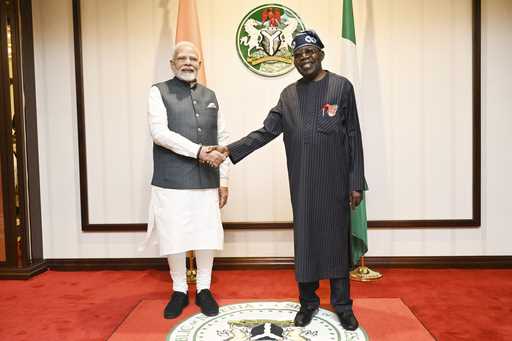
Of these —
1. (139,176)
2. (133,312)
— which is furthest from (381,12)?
(133,312)

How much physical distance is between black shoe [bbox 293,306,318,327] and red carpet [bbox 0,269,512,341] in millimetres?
416

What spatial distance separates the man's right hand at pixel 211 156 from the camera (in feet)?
8.88

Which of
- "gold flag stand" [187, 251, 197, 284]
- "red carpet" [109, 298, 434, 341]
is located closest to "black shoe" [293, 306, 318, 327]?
"red carpet" [109, 298, 434, 341]

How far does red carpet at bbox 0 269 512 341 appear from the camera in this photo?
8.54 ft

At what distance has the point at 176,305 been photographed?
9.28ft

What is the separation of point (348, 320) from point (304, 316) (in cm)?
24

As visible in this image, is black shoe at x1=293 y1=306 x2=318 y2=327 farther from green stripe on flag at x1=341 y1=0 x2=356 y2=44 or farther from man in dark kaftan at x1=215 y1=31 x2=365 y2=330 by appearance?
green stripe on flag at x1=341 y1=0 x2=356 y2=44

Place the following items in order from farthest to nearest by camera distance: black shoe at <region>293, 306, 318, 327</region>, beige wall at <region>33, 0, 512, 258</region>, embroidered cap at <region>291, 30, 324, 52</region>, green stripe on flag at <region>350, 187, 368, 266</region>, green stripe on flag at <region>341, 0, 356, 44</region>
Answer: beige wall at <region>33, 0, 512, 258</region>
green stripe on flag at <region>341, 0, 356, 44</region>
green stripe on flag at <region>350, 187, 368, 266</region>
black shoe at <region>293, 306, 318, 327</region>
embroidered cap at <region>291, 30, 324, 52</region>

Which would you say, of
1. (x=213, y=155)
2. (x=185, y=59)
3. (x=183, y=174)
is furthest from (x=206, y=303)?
(x=185, y=59)

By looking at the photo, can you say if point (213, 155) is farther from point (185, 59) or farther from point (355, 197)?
point (355, 197)

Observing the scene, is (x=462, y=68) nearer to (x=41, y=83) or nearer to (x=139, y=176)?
(x=139, y=176)

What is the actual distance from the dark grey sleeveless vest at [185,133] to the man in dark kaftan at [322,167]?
1.91ft

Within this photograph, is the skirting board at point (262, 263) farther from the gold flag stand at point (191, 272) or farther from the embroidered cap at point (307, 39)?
the embroidered cap at point (307, 39)

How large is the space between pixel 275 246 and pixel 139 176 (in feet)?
4.12
